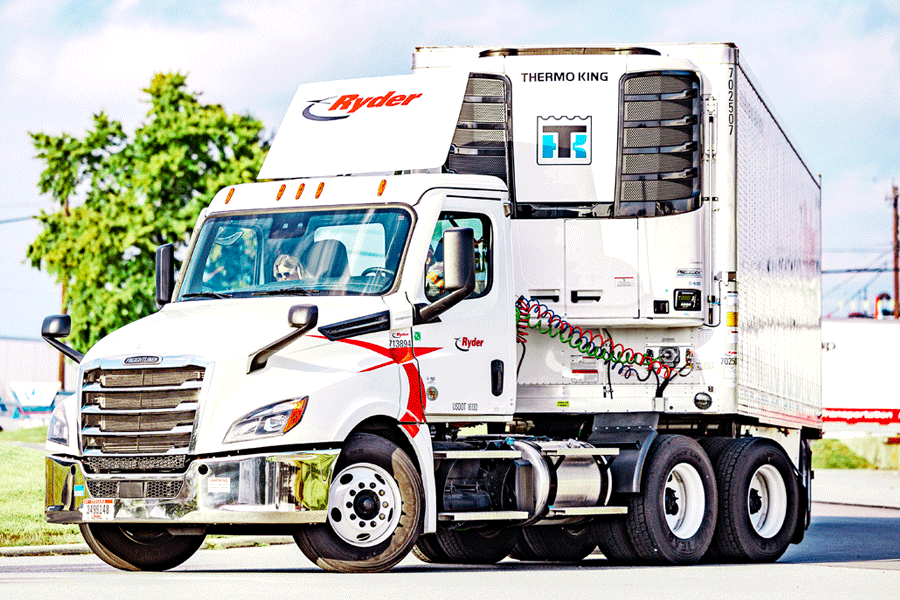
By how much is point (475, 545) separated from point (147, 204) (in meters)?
28.5

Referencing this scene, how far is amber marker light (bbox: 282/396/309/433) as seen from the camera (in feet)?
36.3

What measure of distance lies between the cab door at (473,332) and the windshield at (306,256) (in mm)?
341

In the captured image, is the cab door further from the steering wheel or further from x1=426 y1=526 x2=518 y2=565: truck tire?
x1=426 y1=526 x2=518 y2=565: truck tire

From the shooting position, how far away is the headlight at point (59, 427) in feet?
37.9

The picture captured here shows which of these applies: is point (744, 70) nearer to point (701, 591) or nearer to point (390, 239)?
point (390, 239)

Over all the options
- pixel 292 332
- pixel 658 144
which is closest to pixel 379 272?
pixel 292 332

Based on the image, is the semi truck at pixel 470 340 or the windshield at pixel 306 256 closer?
the semi truck at pixel 470 340

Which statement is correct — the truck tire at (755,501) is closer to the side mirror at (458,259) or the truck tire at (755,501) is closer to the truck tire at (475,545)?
the truck tire at (475,545)

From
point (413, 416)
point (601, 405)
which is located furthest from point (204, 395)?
point (601, 405)

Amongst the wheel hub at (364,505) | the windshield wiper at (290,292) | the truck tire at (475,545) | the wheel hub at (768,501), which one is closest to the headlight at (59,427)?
the windshield wiper at (290,292)

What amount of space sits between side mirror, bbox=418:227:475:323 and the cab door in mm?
147

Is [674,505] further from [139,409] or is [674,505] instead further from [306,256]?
[139,409]

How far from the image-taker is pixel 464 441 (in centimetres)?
1301

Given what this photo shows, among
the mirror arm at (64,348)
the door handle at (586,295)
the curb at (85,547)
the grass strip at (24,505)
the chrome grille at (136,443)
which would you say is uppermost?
the door handle at (586,295)
